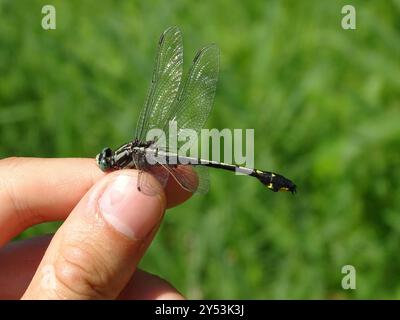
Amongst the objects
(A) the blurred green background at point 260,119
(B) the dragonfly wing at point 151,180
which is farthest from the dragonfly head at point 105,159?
(A) the blurred green background at point 260,119

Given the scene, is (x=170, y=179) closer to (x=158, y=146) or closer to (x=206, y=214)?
(x=158, y=146)

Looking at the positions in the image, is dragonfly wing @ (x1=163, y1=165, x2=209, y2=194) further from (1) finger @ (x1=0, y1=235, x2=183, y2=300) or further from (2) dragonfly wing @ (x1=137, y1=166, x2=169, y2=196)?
(1) finger @ (x1=0, y1=235, x2=183, y2=300)

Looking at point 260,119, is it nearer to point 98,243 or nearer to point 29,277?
point 29,277

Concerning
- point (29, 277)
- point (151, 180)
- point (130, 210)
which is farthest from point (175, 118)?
point (29, 277)

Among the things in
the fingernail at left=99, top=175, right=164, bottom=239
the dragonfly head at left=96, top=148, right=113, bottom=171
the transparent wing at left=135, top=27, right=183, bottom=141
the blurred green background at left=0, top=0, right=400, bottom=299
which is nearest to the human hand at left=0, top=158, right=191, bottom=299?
the fingernail at left=99, top=175, right=164, bottom=239
